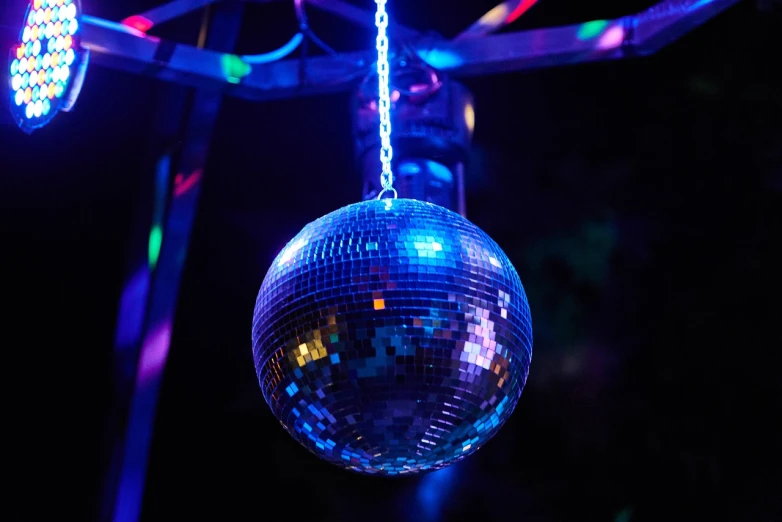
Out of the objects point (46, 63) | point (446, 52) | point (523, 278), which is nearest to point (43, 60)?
point (46, 63)

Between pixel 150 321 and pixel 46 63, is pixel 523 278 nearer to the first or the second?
pixel 150 321

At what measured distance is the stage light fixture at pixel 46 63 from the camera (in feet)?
8.65

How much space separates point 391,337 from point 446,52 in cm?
129

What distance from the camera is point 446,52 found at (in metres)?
2.87

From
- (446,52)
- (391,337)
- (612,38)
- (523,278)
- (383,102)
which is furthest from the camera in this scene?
(523,278)

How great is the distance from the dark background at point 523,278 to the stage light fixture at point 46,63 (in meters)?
0.71

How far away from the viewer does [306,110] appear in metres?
3.85

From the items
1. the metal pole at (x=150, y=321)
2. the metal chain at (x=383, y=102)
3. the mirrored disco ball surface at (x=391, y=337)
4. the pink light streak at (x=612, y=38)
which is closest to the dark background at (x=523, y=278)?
the metal pole at (x=150, y=321)

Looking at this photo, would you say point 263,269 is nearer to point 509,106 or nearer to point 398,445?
point 509,106

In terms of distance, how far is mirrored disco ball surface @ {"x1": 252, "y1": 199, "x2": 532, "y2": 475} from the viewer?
1.80 m

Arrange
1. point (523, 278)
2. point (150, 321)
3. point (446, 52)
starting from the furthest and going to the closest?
point (523, 278) < point (150, 321) < point (446, 52)

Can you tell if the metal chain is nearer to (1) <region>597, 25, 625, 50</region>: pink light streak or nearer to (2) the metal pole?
(1) <region>597, 25, 625, 50</region>: pink light streak

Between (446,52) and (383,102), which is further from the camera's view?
(446,52)

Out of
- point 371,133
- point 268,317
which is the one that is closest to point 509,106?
point 371,133
